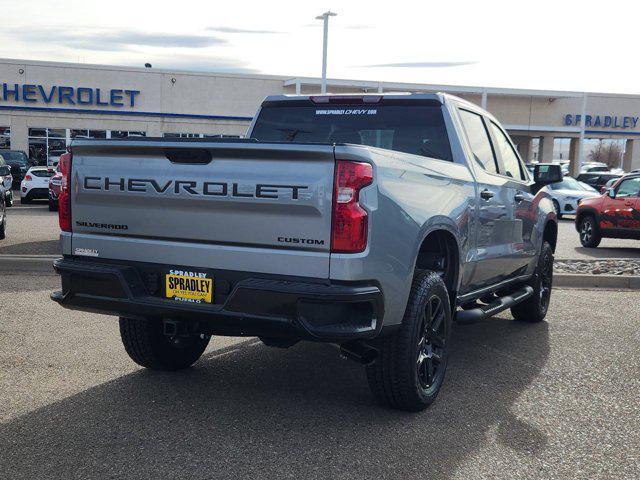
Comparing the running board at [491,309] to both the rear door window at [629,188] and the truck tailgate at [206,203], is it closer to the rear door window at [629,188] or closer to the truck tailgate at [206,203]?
the truck tailgate at [206,203]

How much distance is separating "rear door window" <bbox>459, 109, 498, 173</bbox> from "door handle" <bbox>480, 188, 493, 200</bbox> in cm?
26

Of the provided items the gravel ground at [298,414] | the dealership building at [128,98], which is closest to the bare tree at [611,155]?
the dealership building at [128,98]

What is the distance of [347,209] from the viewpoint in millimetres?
3955

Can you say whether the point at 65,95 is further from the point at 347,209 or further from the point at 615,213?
the point at 347,209

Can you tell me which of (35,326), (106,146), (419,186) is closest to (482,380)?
(419,186)

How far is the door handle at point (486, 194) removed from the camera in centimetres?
582

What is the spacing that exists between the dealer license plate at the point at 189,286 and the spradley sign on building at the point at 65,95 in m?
37.6

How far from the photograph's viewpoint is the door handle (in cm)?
582

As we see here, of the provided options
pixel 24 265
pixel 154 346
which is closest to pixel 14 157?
pixel 24 265

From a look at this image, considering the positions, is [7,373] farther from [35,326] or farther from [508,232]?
[508,232]

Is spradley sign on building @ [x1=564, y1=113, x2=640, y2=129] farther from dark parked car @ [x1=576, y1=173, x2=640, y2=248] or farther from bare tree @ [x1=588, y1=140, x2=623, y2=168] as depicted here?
bare tree @ [x1=588, y1=140, x2=623, y2=168]

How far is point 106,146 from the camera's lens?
454 centimetres

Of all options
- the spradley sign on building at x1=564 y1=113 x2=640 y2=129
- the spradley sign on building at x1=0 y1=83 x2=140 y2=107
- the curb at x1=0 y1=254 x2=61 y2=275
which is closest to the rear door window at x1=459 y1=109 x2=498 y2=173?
the curb at x1=0 y1=254 x2=61 y2=275

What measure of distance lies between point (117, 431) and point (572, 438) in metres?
2.65
